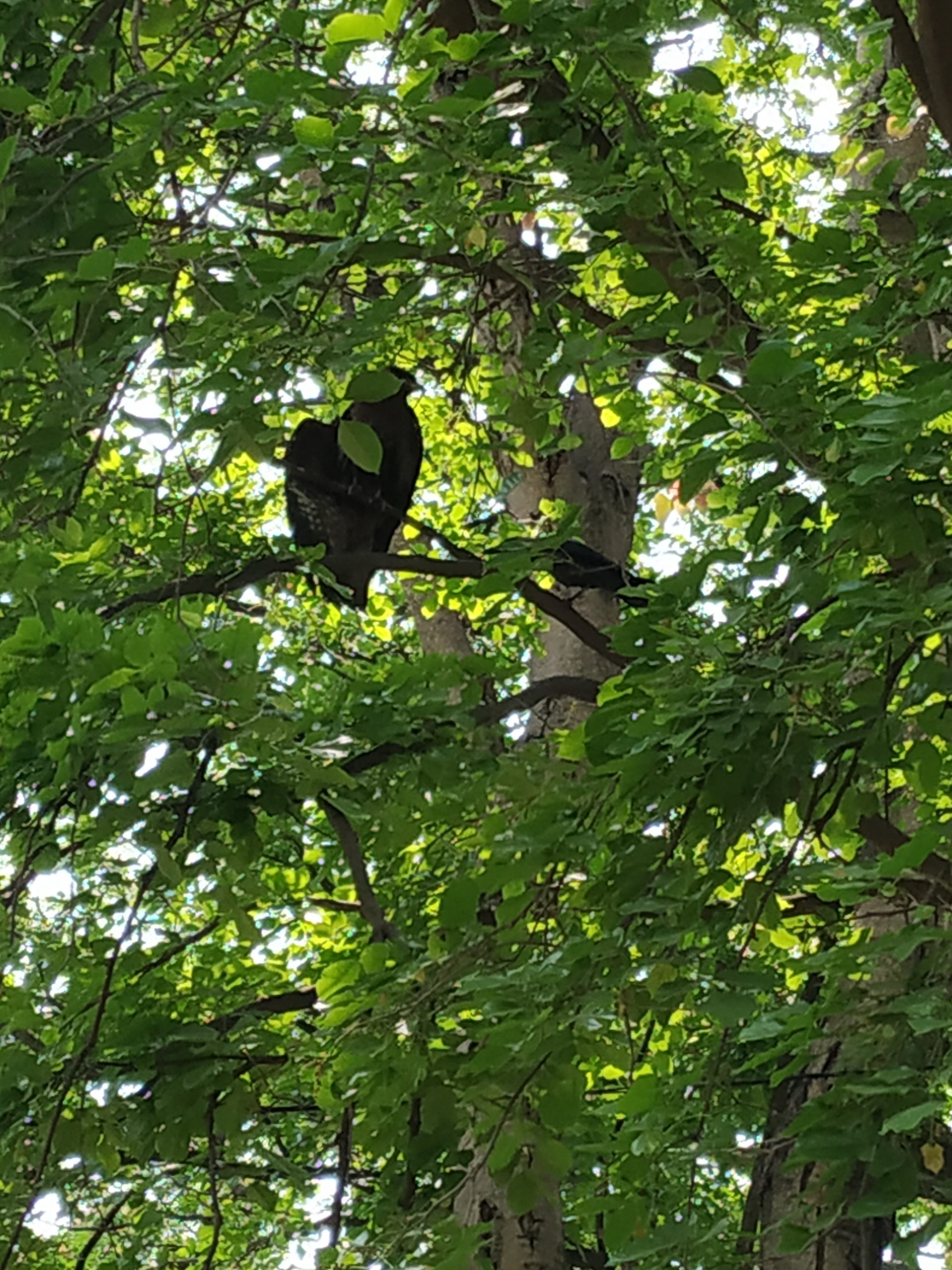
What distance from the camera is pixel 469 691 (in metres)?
2.08

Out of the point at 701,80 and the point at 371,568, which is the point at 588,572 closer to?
the point at 371,568

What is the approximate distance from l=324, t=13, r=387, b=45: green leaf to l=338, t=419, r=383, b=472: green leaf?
1.29 feet

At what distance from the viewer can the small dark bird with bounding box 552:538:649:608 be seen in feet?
8.27

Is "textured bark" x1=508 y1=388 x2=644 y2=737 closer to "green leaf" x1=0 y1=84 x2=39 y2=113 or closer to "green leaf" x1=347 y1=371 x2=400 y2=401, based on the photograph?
"green leaf" x1=347 y1=371 x2=400 y2=401

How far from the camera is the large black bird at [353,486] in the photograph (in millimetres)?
2285

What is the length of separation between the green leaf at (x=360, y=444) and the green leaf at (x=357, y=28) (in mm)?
392

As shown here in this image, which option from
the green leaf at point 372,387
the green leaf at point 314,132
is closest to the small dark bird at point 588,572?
the green leaf at point 372,387

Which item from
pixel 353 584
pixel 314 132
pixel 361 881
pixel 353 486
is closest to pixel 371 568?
pixel 353 584

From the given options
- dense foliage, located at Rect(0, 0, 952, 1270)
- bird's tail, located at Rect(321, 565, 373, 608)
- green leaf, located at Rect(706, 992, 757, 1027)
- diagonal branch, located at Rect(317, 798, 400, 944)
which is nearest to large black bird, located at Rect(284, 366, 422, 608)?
bird's tail, located at Rect(321, 565, 373, 608)

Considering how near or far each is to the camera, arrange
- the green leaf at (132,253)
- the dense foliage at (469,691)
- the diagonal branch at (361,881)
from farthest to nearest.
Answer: the diagonal branch at (361,881) → the dense foliage at (469,691) → the green leaf at (132,253)

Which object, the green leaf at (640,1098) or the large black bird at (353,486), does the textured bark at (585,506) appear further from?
the green leaf at (640,1098)

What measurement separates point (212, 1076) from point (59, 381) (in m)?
1.06

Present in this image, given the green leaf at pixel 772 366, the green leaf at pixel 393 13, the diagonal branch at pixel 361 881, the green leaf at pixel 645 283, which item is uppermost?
the green leaf at pixel 645 283

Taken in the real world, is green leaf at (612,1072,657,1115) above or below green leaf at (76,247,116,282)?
below
